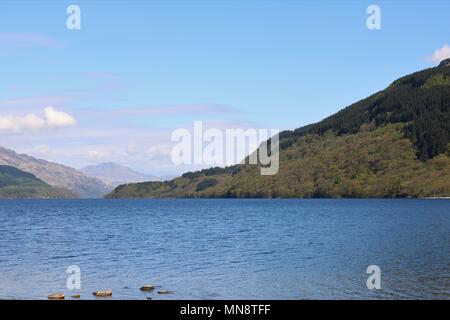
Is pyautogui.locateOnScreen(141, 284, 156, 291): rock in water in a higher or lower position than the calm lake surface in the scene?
higher

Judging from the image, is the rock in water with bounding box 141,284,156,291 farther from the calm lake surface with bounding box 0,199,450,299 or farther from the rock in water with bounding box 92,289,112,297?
the rock in water with bounding box 92,289,112,297

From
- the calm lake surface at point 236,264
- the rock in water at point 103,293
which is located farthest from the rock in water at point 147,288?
the rock in water at point 103,293

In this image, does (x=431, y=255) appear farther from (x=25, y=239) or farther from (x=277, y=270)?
(x=25, y=239)

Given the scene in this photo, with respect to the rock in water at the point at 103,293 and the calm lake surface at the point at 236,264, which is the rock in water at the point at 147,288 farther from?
the rock in water at the point at 103,293

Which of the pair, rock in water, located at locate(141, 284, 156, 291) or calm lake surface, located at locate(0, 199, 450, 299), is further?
calm lake surface, located at locate(0, 199, 450, 299)

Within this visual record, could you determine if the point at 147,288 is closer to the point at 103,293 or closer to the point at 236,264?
the point at 103,293

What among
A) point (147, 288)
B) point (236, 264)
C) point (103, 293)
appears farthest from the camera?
point (236, 264)

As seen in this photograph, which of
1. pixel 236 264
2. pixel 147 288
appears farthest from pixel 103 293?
pixel 236 264

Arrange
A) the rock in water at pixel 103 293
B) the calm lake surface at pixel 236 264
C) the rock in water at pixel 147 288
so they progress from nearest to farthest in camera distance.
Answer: the rock in water at pixel 103 293
the rock in water at pixel 147 288
the calm lake surface at pixel 236 264

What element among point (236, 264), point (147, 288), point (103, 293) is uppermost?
point (103, 293)

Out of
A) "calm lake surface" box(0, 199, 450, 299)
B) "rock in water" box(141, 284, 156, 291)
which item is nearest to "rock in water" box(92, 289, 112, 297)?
"calm lake surface" box(0, 199, 450, 299)
